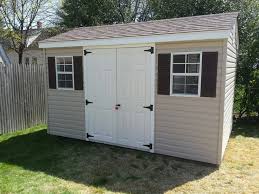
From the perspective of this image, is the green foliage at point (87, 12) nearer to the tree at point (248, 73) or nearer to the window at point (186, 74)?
the tree at point (248, 73)

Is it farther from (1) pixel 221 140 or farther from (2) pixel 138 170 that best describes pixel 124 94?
(1) pixel 221 140

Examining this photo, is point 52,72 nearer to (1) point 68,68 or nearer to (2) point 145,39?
(1) point 68,68

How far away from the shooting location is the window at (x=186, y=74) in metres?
5.88

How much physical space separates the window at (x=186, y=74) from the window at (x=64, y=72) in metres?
3.07

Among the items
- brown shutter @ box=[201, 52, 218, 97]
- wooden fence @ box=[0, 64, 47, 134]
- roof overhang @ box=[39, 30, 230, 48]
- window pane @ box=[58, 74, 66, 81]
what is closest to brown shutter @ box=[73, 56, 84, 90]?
roof overhang @ box=[39, 30, 230, 48]

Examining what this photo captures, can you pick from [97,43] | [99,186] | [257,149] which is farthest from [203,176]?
[97,43]

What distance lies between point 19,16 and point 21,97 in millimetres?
15039

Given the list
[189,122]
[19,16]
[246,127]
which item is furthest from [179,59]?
[19,16]

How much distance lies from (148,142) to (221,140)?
1.75m

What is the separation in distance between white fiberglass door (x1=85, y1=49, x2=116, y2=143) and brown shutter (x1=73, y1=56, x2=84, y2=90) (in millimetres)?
182

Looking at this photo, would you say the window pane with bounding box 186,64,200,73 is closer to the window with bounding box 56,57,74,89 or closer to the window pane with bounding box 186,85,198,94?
the window pane with bounding box 186,85,198,94

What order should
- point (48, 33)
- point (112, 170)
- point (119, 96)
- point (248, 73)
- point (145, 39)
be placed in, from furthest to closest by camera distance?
1. point (48, 33)
2. point (248, 73)
3. point (119, 96)
4. point (145, 39)
5. point (112, 170)

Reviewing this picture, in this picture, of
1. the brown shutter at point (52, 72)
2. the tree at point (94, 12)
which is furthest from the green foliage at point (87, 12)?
the brown shutter at point (52, 72)

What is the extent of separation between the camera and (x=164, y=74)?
20.4 ft
